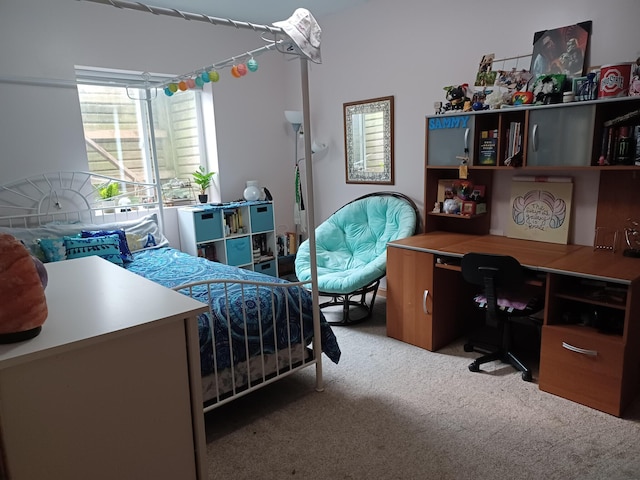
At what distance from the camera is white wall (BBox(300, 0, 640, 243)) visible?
2725 mm

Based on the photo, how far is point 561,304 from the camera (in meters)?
2.53

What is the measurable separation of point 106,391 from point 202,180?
3.52 metres

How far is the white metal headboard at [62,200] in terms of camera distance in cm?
333

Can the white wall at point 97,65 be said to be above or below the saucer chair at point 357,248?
above

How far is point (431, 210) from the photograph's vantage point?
11.3ft

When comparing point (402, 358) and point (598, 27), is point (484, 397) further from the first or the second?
point (598, 27)

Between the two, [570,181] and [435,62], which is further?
[435,62]

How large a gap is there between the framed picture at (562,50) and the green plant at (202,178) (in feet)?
9.63

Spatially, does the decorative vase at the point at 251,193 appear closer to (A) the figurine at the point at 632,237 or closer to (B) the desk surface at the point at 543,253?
(B) the desk surface at the point at 543,253

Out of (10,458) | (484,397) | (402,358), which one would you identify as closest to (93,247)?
(402,358)

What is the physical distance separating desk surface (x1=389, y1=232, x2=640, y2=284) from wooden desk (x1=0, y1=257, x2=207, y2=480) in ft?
6.48

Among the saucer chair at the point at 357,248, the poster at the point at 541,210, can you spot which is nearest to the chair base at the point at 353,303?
the saucer chair at the point at 357,248

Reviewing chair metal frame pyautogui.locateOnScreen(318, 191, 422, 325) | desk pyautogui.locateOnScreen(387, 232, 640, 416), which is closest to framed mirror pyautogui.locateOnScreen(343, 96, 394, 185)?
chair metal frame pyautogui.locateOnScreen(318, 191, 422, 325)

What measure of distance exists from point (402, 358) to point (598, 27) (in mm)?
2341
